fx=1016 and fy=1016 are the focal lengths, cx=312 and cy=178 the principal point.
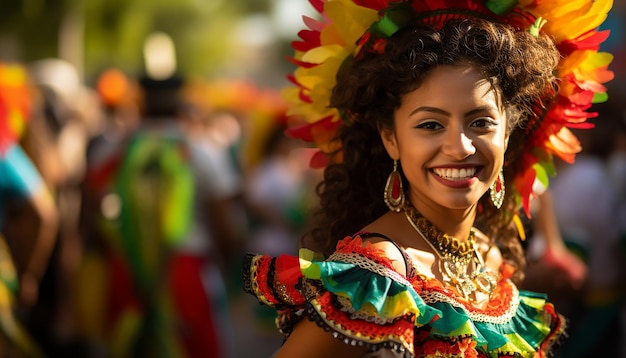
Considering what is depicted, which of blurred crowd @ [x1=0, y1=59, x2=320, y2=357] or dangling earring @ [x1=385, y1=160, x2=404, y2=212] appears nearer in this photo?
dangling earring @ [x1=385, y1=160, x2=404, y2=212]

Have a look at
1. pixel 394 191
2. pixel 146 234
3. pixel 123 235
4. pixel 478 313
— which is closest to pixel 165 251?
pixel 146 234

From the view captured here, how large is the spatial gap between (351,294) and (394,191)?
524 millimetres

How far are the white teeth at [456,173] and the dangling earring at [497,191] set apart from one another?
0.60 ft

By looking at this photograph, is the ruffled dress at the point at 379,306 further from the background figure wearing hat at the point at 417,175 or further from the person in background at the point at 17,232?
the person in background at the point at 17,232

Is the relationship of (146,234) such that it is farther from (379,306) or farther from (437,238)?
(379,306)

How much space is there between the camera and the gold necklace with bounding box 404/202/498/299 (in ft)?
9.82

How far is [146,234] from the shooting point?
6.31 m

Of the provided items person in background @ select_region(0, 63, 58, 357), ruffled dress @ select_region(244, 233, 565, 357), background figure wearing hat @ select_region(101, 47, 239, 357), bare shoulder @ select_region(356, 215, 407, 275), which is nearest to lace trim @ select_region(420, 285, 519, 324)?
ruffled dress @ select_region(244, 233, 565, 357)

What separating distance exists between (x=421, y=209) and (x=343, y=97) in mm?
408

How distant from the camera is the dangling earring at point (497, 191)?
3.03m

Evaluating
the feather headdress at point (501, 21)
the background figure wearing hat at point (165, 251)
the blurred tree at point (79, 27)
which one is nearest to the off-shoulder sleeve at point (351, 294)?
the feather headdress at point (501, 21)

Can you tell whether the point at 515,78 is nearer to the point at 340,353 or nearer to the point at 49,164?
the point at 340,353

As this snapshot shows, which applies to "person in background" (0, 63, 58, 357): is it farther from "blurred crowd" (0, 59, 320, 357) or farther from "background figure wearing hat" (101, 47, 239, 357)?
"background figure wearing hat" (101, 47, 239, 357)

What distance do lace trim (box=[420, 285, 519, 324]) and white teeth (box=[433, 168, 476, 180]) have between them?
0.33m
